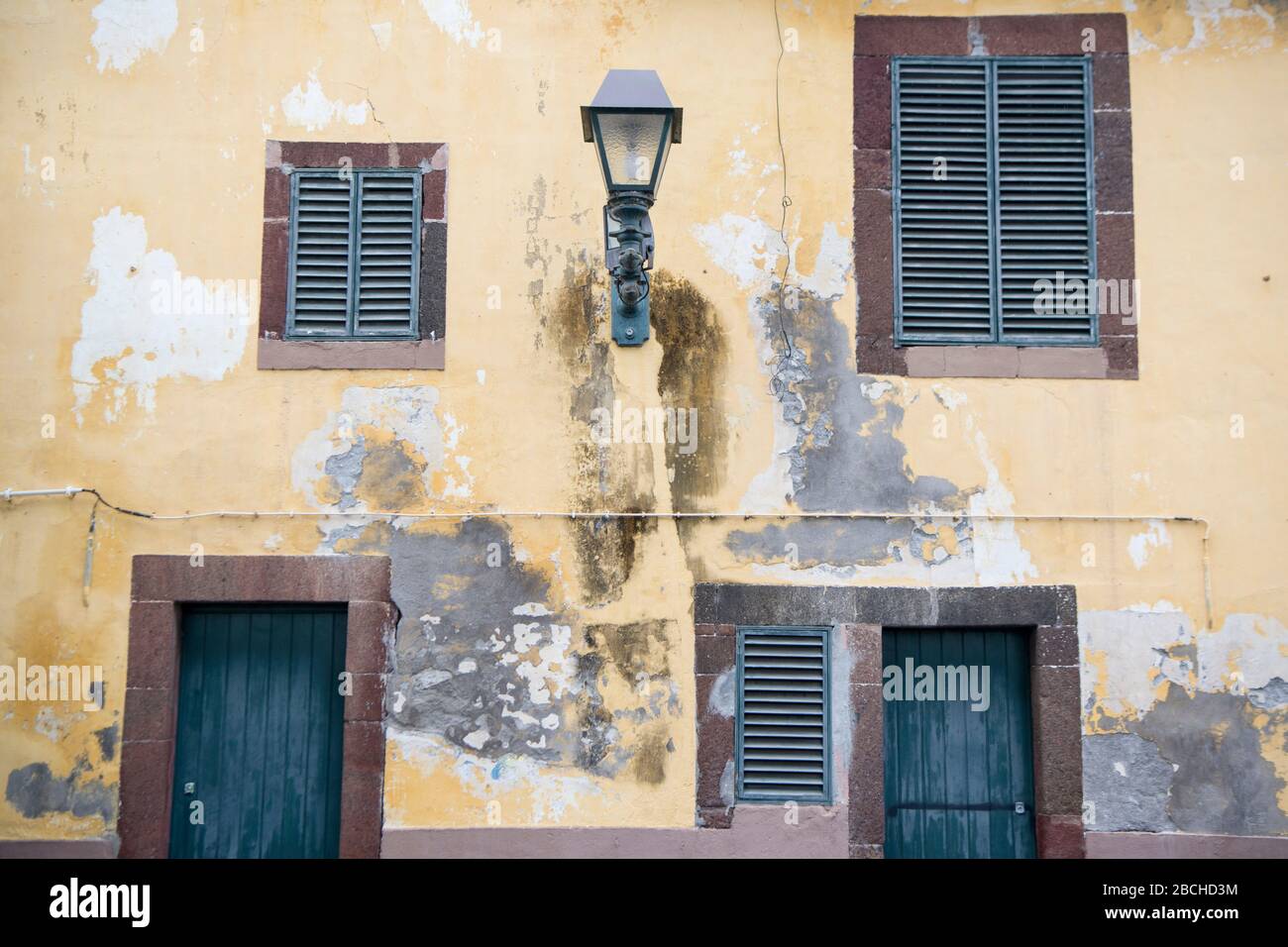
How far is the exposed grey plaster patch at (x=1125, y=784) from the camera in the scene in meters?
6.98

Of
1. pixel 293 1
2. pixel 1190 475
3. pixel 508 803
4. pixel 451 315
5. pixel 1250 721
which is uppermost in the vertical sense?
pixel 293 1

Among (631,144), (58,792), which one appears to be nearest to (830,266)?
(631,144)

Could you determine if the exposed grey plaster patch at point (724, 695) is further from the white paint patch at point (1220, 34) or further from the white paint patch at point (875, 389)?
the white paint patch at point (1220, 34)

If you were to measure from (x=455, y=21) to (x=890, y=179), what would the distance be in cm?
261

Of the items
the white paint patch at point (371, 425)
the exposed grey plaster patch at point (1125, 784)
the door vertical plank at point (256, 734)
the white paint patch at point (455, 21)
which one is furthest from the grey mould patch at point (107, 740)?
the exposed grey plaster patch at point (1125, 784)

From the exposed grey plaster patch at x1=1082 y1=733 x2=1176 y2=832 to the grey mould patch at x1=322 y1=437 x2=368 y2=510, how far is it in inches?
163

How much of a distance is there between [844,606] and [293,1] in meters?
4.57

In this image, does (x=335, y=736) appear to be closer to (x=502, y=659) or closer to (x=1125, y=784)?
(x=502, y=659)

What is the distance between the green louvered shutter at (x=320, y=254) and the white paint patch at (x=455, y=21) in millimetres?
1008

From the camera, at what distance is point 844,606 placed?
714 centimetres

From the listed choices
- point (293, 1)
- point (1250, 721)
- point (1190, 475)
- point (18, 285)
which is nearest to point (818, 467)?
point (1190, 475)

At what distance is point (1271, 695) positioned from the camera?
23.2 ft

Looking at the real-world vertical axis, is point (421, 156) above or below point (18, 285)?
above

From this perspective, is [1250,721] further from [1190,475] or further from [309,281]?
[309,281]
